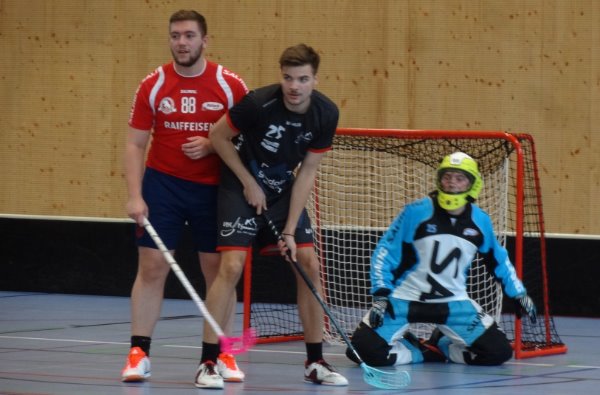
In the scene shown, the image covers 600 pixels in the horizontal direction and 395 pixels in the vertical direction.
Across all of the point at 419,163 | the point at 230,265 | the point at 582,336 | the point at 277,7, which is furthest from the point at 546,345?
the point at 277,7

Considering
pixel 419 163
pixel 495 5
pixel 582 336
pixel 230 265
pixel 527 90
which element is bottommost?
pixel 582 336

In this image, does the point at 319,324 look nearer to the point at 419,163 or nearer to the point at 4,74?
the point at 419,163

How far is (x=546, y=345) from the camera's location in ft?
23.9

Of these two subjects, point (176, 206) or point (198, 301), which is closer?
point (198, 301)

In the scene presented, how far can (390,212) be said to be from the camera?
28.4ft

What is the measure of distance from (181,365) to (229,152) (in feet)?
4.22

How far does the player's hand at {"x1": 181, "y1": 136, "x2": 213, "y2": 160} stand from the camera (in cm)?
555

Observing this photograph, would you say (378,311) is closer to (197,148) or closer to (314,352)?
(314,352)

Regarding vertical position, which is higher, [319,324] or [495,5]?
[495,5]

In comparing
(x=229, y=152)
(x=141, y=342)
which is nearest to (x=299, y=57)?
(x=229, y=152)

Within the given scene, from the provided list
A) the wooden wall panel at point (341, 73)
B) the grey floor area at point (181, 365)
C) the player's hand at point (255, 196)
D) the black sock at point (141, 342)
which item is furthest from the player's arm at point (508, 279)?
the wooden wall panel at point (341, 73)

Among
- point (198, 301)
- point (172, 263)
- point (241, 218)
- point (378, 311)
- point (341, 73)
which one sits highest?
point (341, 73)

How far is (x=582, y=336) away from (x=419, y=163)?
1469 mm

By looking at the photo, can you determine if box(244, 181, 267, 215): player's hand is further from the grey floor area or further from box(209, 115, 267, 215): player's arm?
the grey floor area
